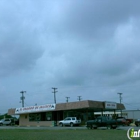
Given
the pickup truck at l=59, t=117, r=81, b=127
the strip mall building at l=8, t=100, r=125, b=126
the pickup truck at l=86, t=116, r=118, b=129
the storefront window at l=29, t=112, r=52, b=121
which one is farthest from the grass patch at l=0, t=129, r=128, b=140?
the storefront window at l=29, t=112, r=52, b=121

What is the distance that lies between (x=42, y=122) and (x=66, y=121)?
39.8 feet

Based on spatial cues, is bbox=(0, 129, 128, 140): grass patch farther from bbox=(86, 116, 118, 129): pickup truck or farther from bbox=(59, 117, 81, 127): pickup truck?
bbox=(59, 117, 81, 127): pickup truck

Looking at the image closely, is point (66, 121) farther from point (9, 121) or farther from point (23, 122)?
point (9, 121)

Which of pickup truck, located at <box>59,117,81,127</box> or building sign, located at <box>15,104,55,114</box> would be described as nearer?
pickup truck, located at <box>59,117,81,127</box>

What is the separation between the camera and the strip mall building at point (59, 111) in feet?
180

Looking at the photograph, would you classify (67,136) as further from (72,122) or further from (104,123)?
(72,122)

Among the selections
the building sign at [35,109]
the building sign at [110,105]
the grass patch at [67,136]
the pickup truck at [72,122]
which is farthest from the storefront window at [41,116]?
the grass patch at [67,136]

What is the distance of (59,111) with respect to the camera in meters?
61.5

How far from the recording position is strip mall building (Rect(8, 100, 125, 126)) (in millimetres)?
54812

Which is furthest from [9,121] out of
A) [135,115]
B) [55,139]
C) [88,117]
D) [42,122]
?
[55,139]

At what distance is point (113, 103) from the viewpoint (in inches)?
2336

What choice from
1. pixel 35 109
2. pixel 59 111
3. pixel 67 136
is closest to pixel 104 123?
pixel 67 136

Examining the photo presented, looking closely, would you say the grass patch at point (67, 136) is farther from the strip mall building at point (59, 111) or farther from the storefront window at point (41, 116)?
the storefront window at point (41, 116)

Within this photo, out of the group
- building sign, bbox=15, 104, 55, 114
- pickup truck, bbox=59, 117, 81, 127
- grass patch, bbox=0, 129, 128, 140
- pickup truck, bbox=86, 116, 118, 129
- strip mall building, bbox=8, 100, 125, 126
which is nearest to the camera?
grass patch, bbox=0, 129, 128, 140
